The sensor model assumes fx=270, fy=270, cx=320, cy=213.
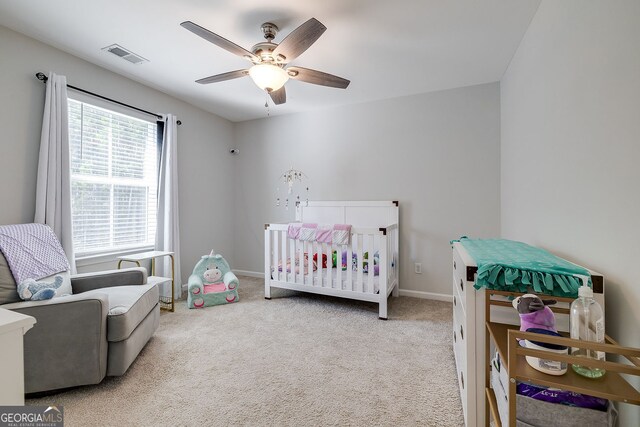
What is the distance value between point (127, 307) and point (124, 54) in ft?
7.01

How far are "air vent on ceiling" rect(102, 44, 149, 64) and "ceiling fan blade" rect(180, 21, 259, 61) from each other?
118 cm

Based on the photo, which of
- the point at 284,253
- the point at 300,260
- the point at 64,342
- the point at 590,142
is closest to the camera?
the point at 590,142

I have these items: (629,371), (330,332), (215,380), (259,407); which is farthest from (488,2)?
(215,380)

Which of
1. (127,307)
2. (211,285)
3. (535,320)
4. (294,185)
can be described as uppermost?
(294,185)

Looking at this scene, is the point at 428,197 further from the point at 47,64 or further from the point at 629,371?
the point at 47,64

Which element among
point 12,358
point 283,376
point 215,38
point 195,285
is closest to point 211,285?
point 195,285

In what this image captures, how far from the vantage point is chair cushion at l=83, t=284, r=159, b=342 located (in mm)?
1612

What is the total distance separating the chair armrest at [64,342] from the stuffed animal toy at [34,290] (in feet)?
0.17

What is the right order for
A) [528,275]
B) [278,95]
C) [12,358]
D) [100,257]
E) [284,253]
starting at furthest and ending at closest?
[284,253]
[100,257]
[278,95]
[528,275]
[12,358]

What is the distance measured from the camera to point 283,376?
5.56 feet

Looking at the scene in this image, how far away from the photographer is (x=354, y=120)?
346 centimetres

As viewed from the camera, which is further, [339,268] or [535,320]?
[339,268]

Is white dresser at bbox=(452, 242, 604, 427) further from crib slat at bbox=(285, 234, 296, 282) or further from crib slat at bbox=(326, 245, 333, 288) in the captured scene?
crib slat at bbox=(285, 234, 296, 282)

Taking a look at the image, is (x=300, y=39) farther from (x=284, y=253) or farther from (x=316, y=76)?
(x=284, y=253)
